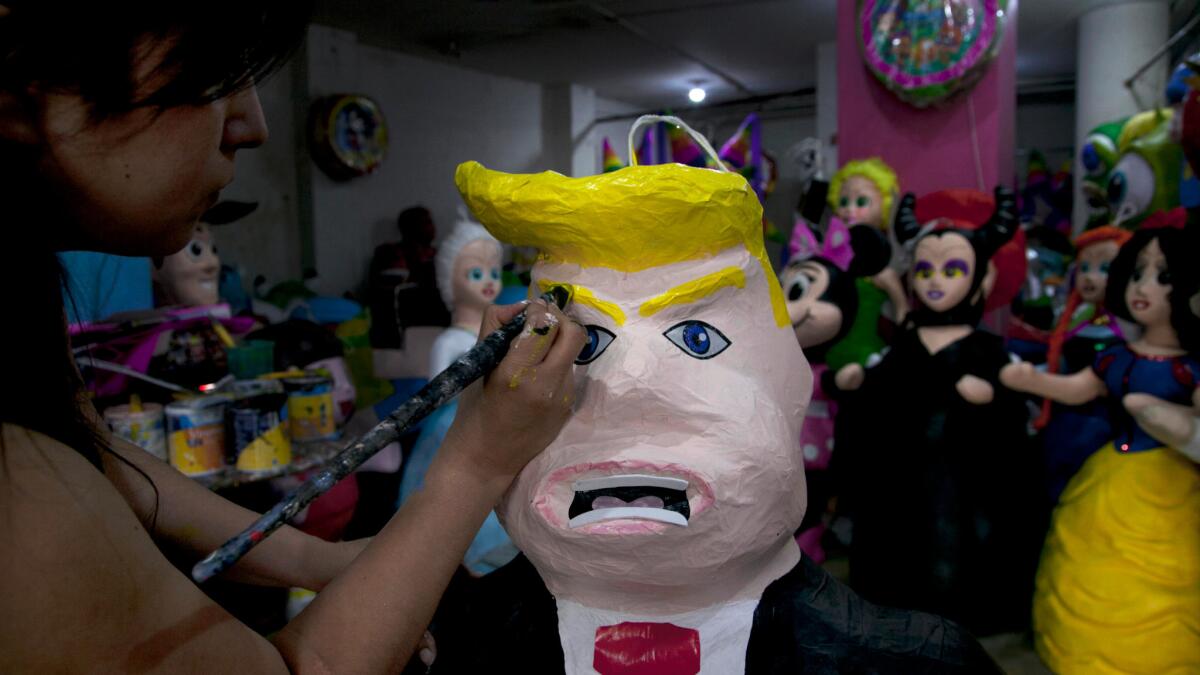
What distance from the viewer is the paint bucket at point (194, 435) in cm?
183

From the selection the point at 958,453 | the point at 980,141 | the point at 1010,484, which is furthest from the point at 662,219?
the point at 980,141

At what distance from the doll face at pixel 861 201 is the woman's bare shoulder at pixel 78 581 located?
2.99 metres

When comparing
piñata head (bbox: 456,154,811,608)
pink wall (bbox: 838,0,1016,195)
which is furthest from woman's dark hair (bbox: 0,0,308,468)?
pink wall (bbox: 838,0,1016,195)

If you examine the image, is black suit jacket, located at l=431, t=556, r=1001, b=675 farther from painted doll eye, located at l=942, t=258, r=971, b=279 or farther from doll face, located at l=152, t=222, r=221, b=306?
doll face, located at l=152, t=222, r=221, b=306

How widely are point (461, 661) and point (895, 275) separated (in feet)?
6.94

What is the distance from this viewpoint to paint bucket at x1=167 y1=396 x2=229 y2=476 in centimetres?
183

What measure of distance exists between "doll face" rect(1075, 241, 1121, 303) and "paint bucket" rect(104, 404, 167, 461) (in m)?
2.81

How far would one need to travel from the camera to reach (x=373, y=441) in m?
0.69

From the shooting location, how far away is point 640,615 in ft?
3.20

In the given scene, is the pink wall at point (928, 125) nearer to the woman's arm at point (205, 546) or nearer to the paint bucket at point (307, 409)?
the paint bucket at point (307, 409)

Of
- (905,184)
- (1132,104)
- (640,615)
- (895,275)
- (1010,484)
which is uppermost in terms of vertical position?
(1132,104)

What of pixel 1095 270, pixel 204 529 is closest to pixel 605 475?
pixel 204 529

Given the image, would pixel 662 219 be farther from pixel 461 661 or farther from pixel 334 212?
pixel 334 212

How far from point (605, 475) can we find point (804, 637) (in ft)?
1.06
